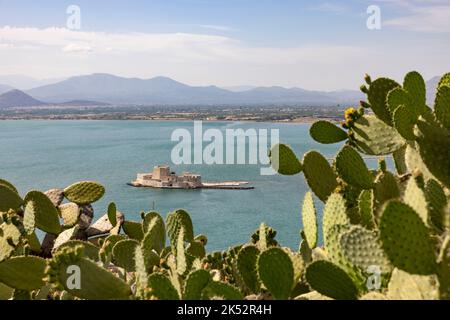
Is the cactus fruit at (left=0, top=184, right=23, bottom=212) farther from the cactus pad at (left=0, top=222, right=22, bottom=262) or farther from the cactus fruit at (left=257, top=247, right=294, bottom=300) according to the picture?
the cactus fruit at (left=257, top=247, right=294, bottom=300)

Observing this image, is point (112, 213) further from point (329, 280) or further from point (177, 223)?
point (329, 280)

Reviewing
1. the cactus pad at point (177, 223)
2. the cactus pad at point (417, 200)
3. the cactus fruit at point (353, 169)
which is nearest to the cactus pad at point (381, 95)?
the cactus fruit at point (353, 169)

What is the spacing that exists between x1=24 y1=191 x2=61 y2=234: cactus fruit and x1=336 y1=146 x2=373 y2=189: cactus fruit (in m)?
1.26

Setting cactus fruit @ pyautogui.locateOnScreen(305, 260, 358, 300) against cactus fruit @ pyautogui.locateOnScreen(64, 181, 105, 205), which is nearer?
cactus fruit @ pyautogui.locateOnScreen(305, 260, 358, 300)

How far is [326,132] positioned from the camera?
180 centimetres

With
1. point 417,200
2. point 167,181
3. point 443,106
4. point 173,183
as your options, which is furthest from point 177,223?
point 173,183

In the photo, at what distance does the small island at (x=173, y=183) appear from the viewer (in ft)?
→ 150

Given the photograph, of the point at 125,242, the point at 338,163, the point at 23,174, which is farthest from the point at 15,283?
the point at 23,174

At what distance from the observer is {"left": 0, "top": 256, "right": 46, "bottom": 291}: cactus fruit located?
1666 mm

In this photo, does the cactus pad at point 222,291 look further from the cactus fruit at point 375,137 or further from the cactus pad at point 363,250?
the cactus fruit at point 375,137

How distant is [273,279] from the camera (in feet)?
3.82

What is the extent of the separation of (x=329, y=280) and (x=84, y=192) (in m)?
1.87

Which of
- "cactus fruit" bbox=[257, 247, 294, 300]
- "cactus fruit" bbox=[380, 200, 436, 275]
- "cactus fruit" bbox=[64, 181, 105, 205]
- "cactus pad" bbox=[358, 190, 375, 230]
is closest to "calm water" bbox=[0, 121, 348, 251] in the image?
"cactus fruit" bbox=[64, 181, 105, 205]
